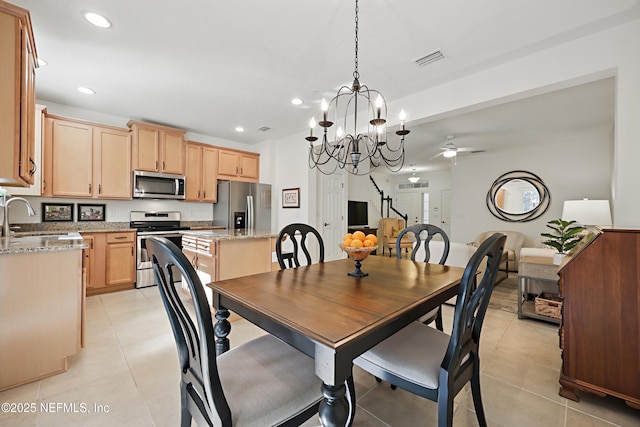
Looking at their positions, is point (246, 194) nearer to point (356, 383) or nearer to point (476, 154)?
point (356, 383)

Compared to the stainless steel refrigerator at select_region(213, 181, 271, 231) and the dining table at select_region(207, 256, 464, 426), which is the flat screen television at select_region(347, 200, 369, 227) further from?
the dining table at select_region(207, 256, 464, 426)

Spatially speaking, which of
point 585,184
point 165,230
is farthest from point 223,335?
point 585,184

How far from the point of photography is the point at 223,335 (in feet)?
4.54

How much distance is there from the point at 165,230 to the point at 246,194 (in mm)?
1441

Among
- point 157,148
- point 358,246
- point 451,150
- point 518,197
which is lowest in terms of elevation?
point 358,246

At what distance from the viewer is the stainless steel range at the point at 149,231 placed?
4012mm

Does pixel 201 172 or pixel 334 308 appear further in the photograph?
pixel 201 172

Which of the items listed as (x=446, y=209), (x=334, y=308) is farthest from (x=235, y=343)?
(x=446, y=209)

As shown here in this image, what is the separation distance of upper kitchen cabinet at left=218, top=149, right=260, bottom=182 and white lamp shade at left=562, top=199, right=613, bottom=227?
4998 mm

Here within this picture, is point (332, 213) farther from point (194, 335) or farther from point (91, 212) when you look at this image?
point (194, 335)

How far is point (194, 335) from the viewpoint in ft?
3.17

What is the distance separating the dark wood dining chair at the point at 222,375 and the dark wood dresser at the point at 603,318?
67.2 inches

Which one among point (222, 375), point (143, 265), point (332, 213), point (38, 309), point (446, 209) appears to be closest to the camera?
point (222, 375)

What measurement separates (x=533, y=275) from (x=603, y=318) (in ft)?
5.03
